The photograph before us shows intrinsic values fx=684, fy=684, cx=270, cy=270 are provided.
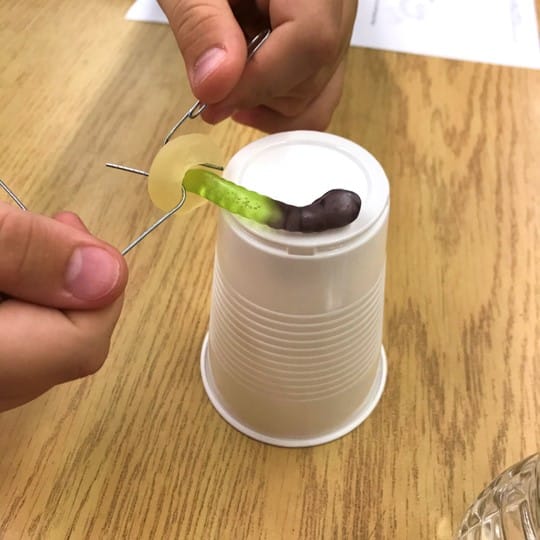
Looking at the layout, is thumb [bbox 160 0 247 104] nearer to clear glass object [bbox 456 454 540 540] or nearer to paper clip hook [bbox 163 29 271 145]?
paper clip hook [bbox 163 29 271 145]

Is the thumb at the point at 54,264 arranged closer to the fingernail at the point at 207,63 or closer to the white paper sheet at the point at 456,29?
the fingernail at the point at 207,63

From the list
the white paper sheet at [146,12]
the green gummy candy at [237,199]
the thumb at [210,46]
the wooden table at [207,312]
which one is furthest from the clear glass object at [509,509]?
the white paper sheet at [146,12]

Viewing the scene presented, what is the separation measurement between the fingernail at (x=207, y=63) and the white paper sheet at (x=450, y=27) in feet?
1.35

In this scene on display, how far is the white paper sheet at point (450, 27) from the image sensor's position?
0.85 m

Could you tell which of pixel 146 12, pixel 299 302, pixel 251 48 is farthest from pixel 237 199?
pixel 146 12

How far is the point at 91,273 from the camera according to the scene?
14.9 inches

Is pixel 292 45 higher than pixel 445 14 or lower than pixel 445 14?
higher

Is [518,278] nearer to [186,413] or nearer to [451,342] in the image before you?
[451,342]

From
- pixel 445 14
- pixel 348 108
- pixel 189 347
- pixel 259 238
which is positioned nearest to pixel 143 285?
pixel 189 347

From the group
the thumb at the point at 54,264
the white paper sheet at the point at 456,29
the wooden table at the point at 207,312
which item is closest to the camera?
the thumb at the point at 54,264

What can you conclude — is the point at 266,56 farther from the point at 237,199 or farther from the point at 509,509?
the point at 509,509

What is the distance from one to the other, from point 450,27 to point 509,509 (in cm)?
66

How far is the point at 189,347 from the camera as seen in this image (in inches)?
22.1

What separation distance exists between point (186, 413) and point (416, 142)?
395mm
